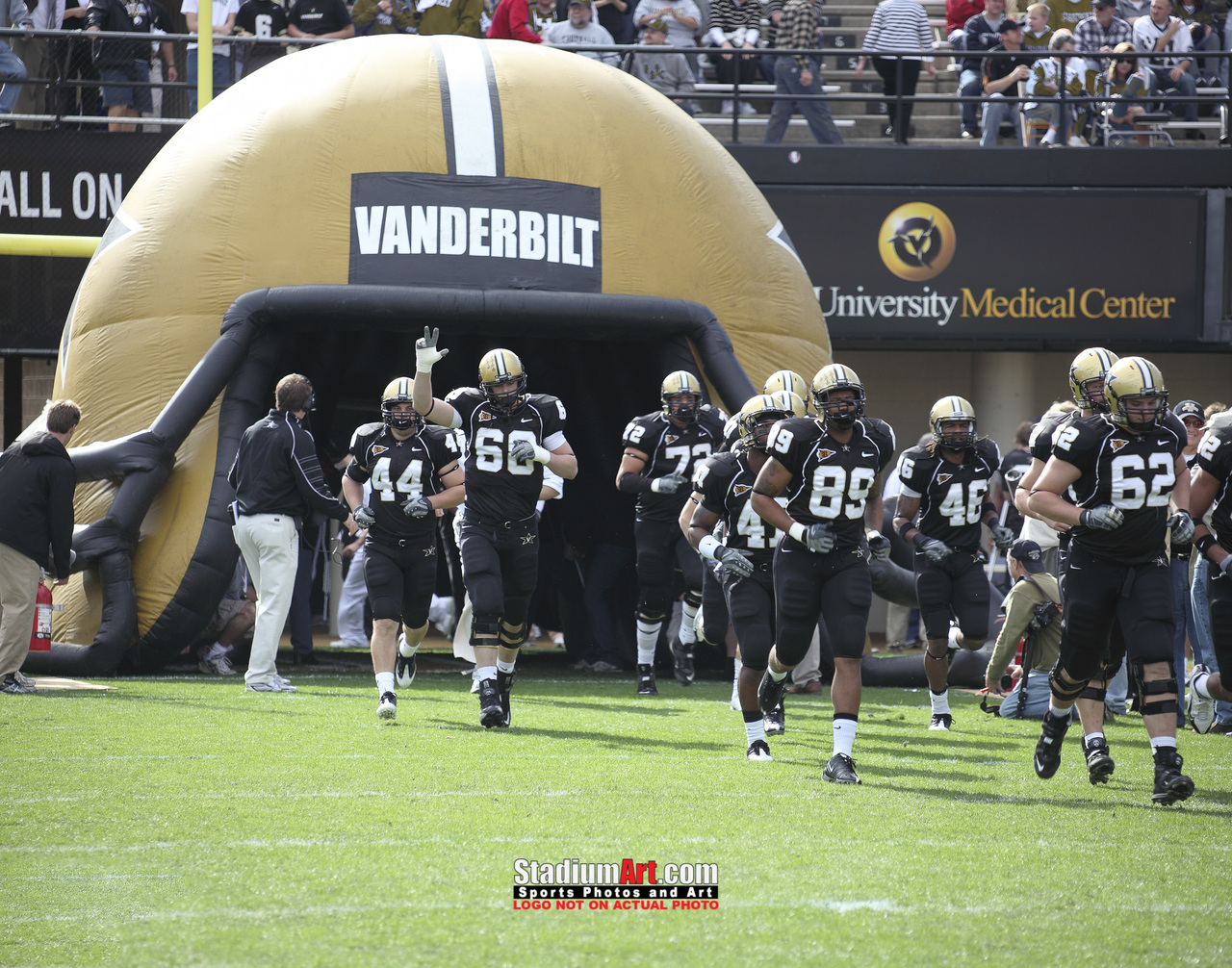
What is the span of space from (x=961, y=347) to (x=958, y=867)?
1066 centimetres

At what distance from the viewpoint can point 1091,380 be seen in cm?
629

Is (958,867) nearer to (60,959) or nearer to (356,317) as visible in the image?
(60,959)

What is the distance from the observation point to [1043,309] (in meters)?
14.0

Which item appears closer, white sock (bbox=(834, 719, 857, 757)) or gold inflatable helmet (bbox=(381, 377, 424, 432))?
white sock (bbox=(834, 719, 857, 757))

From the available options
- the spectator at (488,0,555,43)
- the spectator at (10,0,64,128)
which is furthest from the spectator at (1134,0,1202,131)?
the spectator at (10,0,64,128)

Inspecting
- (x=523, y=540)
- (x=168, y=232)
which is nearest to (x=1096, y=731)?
(x=523, y=540)

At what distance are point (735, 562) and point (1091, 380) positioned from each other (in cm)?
176

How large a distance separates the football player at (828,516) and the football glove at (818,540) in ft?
0.06

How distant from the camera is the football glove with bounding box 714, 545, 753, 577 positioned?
6.78 m

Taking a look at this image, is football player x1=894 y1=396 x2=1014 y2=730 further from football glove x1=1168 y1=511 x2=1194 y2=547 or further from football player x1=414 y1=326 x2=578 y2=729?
football glove x1=1168 y1=511 x2=1194 y2=547

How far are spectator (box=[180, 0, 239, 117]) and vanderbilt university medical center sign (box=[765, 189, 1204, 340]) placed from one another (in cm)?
521

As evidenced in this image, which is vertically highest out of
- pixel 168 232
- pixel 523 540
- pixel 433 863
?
pixel 168 232

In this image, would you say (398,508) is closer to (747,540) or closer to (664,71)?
(747,540)

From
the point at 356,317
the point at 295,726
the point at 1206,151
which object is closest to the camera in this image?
the point at 295,726
